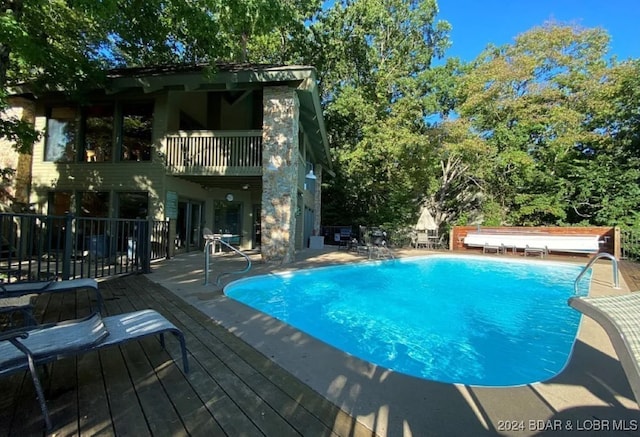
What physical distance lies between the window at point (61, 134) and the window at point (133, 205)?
7.41ft

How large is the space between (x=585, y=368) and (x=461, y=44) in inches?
938

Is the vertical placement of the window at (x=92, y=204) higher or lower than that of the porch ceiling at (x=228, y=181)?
lower

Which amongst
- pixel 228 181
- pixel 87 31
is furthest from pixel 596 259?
pixel 87 31

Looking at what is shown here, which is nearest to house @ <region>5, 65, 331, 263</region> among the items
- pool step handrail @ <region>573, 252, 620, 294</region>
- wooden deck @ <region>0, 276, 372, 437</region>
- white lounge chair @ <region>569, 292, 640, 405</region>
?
wooden deck @ <region>0, 276, 372, 437</region>

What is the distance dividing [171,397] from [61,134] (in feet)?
37.9

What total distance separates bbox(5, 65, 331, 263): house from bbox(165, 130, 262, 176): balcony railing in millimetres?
29

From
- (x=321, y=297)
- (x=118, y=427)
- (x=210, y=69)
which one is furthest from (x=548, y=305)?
(x=210, y=69)

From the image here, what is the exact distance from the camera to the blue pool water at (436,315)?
3658 millimetres

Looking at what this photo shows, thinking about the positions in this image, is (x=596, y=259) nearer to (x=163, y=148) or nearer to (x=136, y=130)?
(x=163, y=148)

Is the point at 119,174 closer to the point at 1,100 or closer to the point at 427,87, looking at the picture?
the point at 1,100

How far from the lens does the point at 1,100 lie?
235 inches

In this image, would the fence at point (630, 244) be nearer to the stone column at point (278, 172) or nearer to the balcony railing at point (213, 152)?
the stone column at point (278, 172)

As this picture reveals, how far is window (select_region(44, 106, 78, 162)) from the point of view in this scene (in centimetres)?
1025

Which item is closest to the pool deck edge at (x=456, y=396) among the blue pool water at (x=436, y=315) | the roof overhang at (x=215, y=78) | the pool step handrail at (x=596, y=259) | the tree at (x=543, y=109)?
the blue pool water at (x=436, y=315)
